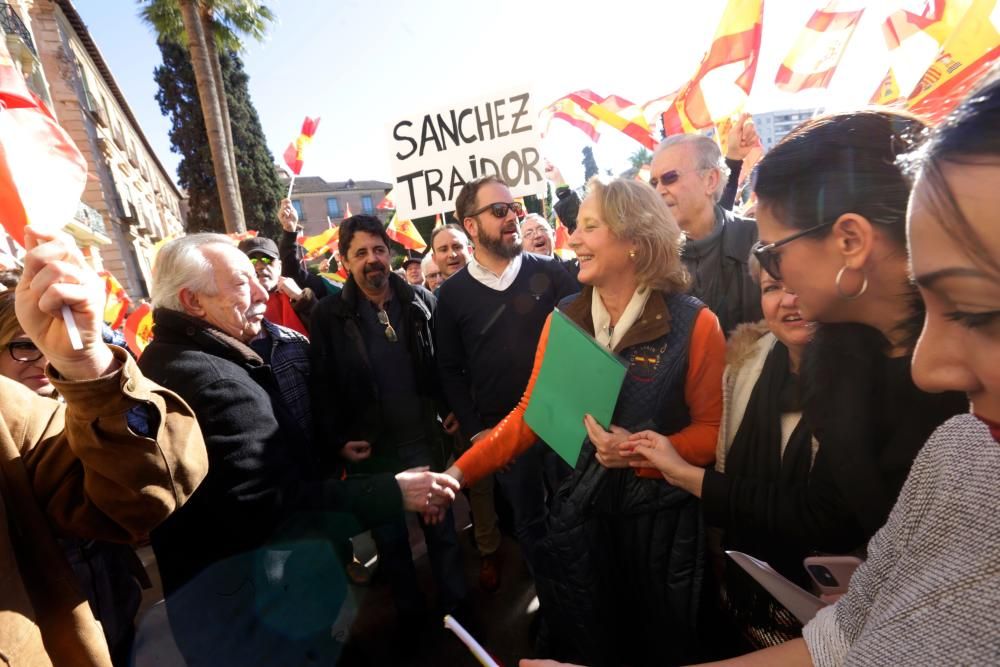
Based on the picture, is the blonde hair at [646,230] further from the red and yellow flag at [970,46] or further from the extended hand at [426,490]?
the red and yellow flag at [970,46]

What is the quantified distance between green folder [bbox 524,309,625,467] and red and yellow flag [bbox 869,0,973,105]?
10.7 ft

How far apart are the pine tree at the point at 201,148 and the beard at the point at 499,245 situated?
76.4ft

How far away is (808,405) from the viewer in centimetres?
114

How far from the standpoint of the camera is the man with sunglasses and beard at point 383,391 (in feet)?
8.37

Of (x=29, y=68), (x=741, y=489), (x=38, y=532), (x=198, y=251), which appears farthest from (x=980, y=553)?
(x=29, y=68)

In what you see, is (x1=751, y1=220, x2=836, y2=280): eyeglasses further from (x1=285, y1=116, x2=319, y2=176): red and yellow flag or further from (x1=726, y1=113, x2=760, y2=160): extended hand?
(x1=285, y1=116, x2=319, y2=176): red and yellow flag

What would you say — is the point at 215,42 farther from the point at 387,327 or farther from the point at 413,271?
the point at 387,327

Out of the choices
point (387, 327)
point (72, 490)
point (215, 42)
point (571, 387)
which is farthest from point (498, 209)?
point (215, 42)

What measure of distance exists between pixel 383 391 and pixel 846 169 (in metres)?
2.35

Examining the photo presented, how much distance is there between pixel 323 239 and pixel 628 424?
7.64m

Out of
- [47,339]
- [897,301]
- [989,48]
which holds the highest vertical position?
[989,48]

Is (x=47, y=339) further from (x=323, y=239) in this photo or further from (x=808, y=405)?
(x=323, y=239)

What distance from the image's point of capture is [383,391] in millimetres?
2750

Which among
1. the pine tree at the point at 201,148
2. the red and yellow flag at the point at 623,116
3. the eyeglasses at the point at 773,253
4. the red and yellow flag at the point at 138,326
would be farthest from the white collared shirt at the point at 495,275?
the pine tree at the point at 201,148
